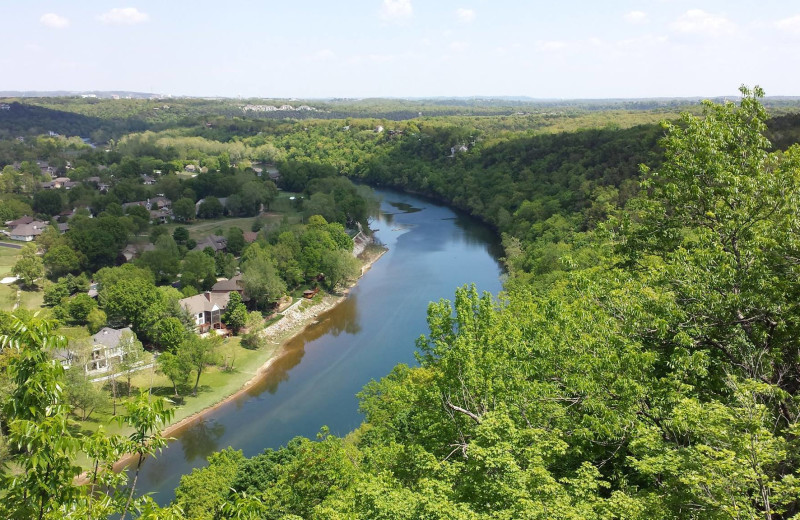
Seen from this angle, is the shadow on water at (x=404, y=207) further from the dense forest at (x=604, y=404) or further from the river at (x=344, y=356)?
the dense forest at (x=604, y=404)

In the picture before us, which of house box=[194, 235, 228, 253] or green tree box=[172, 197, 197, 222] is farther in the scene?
green tree box=[172, 197, 197, 222]

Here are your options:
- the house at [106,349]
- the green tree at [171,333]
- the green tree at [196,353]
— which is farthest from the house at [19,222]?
the green tree at [196,353]

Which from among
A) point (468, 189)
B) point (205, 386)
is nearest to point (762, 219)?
point (205, 386)

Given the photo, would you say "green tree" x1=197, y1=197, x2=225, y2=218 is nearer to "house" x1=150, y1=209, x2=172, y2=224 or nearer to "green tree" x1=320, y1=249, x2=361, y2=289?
"house" x1=150, y1=209, x2=172, y2=224

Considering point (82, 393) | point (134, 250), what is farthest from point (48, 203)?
point (82, 393)

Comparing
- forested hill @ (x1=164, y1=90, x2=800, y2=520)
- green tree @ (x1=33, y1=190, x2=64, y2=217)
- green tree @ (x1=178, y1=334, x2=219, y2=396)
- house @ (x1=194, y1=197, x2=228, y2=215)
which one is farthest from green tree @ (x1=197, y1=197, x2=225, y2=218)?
forested hill @ (x1=164, y1=90, x2=800, y2=520)
